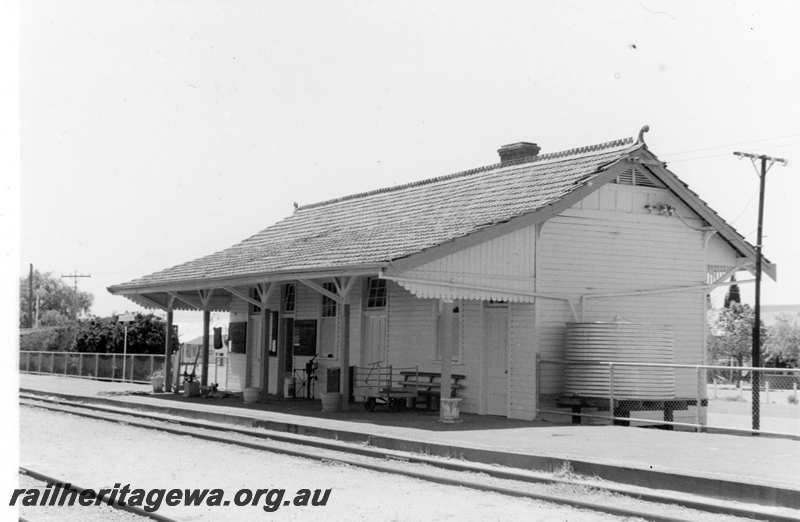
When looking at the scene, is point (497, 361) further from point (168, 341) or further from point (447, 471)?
point (168, 341)

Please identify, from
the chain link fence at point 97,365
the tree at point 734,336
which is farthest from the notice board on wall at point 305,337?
the tree at point 734,336

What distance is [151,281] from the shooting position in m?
26.8

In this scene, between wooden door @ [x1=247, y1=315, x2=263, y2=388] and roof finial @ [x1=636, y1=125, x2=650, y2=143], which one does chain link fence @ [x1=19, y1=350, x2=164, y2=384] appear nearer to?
wooden door @ [x1=247, y1=315, x2=263, y2=388]

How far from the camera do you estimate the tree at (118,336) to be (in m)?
47.9

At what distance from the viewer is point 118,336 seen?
47.8 metres

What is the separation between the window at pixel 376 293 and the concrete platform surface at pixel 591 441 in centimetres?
291

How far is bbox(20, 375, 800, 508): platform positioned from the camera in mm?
10562

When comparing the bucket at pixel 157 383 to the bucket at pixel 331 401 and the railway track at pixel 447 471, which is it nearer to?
the railway track at pixel 447 471

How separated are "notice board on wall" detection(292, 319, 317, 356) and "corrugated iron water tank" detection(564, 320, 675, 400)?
8.02 meters

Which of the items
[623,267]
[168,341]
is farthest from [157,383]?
[623,267]

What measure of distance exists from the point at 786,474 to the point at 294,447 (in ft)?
24.1

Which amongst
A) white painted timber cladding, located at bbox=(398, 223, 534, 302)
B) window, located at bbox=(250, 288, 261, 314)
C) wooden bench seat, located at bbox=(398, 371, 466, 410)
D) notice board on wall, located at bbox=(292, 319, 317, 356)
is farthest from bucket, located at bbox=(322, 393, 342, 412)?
window, located at bbox=(250, 288, 261, 314)

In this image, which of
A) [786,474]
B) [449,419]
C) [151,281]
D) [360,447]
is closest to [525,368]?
[449,419]

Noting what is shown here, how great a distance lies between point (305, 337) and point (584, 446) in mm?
12496
